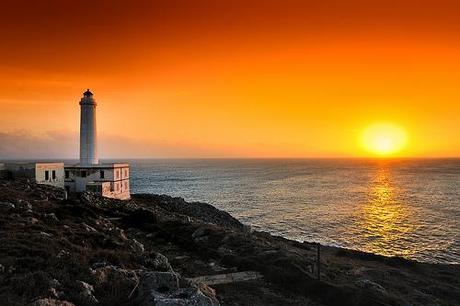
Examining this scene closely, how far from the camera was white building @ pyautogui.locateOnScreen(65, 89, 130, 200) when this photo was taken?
5409 centimetres

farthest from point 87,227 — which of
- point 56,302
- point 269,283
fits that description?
point 56,302

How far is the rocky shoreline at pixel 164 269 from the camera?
41.0ft

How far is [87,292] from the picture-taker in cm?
1277

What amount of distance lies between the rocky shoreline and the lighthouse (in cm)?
2079

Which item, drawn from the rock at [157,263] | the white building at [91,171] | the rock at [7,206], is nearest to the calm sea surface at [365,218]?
the white building at [91,171]

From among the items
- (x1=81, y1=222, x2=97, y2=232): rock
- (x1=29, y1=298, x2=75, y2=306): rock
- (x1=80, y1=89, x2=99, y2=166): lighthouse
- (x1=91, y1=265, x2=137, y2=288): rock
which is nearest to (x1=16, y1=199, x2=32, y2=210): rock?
(x1=81, y1=222, x2=97, y2=232): rock

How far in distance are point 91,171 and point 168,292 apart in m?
46.0

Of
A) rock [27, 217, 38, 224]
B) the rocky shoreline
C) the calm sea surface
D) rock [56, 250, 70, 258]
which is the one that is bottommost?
the calm sea surface

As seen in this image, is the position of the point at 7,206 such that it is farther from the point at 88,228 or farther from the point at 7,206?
the point at 88,228

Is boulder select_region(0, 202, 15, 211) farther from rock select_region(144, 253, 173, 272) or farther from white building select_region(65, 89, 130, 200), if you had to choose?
white building select_region(65, 89, 130, 200)

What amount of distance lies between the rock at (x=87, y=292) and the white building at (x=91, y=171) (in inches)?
1580

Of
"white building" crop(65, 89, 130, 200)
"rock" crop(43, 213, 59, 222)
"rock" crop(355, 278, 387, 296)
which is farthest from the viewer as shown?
"white building" crop(65, 89, 130, 200)

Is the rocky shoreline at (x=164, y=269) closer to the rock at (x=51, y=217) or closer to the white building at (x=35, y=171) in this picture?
the rock at (x=51, y=217)

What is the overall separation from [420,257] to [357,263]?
1038 centimetres
